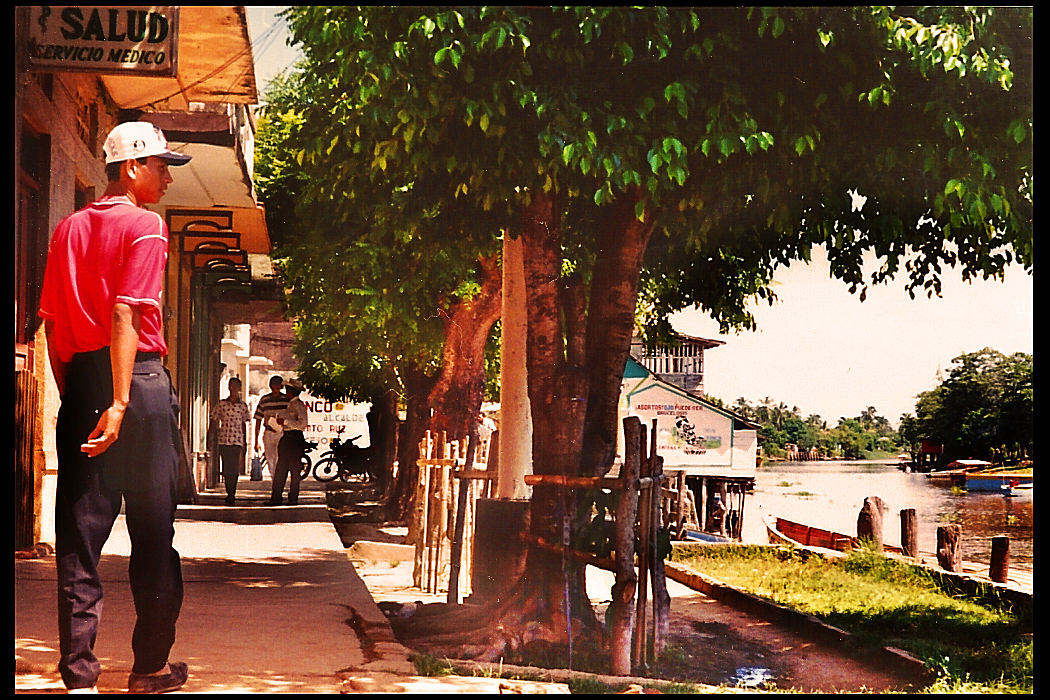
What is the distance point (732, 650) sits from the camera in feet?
35.2

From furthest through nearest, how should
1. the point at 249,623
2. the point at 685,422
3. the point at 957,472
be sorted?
the point at 957,472
the point at 685,422
the point at 249,623

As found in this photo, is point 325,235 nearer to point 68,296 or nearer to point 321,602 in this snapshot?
point 321,602

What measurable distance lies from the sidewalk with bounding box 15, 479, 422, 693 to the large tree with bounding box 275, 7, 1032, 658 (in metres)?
1.36

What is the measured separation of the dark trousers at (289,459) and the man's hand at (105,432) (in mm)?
11676

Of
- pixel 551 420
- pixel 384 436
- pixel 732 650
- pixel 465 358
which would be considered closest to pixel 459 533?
pixel 551 420

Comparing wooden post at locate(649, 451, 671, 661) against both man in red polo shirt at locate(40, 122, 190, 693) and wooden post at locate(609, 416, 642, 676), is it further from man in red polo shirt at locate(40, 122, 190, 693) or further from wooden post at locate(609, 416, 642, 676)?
man in red polo shirt at locate(40, 122, 190, 693)

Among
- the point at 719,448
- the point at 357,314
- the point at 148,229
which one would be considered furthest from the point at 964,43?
the point at 719,448

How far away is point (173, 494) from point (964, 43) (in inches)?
197

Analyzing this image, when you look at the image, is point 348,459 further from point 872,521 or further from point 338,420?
point 872,521

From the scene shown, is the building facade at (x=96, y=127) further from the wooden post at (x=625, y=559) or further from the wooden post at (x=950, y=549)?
the wooden post at (x=950, y=549)

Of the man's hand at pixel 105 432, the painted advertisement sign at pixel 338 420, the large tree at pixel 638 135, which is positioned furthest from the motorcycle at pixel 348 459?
the man's hand at pixel 105 432

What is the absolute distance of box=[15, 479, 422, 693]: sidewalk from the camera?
5992mm

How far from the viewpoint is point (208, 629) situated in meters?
7.39

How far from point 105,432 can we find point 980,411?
13453mm
